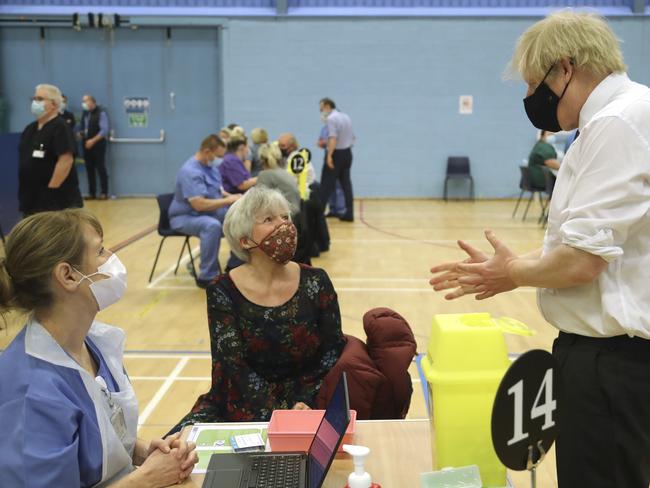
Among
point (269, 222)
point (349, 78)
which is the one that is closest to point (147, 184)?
point (349, 78)

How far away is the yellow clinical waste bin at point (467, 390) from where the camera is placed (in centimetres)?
157

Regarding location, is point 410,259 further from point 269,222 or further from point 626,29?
point 626,29

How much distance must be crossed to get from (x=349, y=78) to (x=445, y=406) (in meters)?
12.2

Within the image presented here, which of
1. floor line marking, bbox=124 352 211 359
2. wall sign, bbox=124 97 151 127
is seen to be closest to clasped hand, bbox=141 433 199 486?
floor line marking, bbox=124 352 211 359

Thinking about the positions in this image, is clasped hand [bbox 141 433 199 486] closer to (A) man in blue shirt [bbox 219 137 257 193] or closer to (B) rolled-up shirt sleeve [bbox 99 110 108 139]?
(A) man in blue shirt [bbox 219 137 257 193]

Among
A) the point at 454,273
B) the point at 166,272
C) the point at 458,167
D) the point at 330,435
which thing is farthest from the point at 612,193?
the point at 458,167

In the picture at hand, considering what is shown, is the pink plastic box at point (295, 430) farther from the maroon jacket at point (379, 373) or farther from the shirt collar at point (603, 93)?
the shirt collar at point (603, 93)

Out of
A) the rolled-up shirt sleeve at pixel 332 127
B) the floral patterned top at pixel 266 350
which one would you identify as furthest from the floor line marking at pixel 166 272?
the floral patterned top at pixel 266 350

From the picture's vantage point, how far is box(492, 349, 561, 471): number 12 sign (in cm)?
120

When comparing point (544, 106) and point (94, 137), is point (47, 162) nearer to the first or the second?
point (544, 106)

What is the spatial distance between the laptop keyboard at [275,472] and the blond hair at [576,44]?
3.92ft

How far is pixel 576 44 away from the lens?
5.82 feet

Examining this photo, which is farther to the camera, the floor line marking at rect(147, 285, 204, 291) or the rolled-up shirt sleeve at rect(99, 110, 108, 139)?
the rolled-up shirt sleeve at rect(99, 110, 108, 139)

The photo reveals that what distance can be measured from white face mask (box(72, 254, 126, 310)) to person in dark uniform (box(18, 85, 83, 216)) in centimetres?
386
